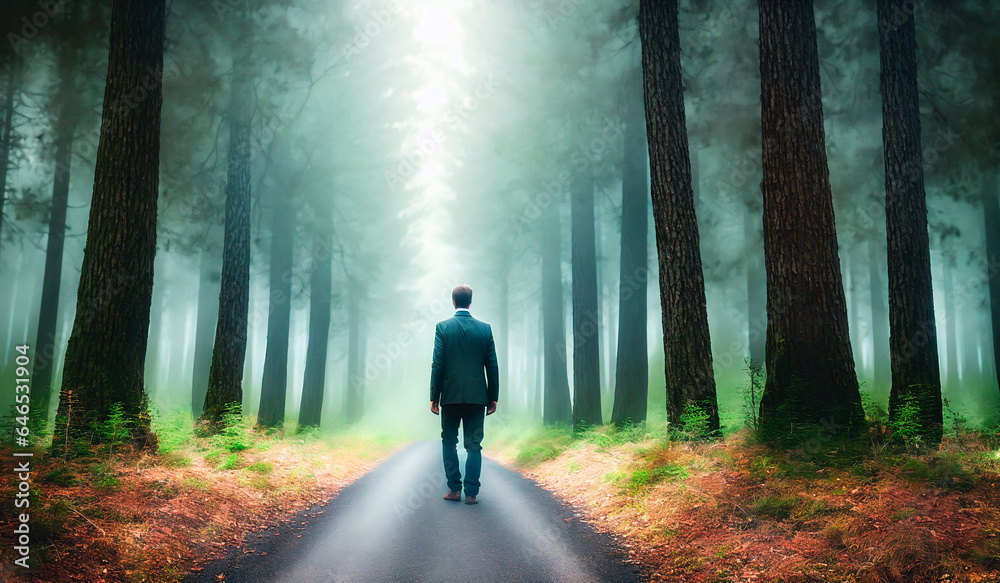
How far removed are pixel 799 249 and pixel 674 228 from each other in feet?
5.71

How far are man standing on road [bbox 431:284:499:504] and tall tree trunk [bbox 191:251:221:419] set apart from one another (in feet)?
41.3

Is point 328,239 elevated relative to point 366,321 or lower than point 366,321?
elevated

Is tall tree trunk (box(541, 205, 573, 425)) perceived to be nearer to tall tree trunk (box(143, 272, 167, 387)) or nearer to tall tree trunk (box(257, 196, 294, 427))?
tall tree trunk (box(257, 196, 294, 427))

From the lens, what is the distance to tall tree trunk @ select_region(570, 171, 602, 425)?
12906mm

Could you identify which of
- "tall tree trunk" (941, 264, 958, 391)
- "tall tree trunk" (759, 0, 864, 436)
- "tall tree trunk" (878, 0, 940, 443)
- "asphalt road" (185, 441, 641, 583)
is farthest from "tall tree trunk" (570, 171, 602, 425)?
"tall tree trunk" (941, 264, 958, 391)

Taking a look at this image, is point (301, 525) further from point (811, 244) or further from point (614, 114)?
point (614, 114)

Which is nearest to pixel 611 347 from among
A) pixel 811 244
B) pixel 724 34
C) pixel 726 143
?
pixel 726 143

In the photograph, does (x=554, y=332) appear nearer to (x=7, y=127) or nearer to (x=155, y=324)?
(x=7, y=127)

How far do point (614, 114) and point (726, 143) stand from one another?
287 cm

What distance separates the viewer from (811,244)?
6078 millimetres

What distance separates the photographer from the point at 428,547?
446 centimetres

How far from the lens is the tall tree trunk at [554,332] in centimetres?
1684

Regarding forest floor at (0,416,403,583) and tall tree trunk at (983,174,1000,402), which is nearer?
forest floor at (0,416,403,583)

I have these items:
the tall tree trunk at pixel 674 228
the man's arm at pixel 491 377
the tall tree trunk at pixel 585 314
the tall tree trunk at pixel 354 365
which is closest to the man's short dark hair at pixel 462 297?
the man's arm at pixel 491 377
